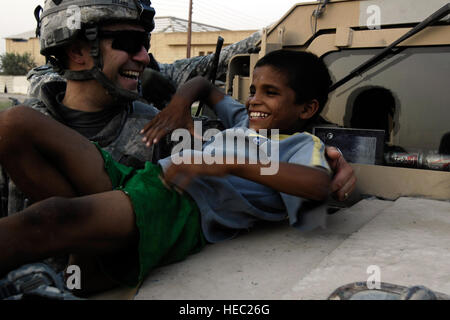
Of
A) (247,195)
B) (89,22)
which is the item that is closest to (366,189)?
(247,195)

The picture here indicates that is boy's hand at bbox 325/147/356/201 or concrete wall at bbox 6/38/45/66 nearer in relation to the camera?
boy's hand at bbox 325/147/356/201

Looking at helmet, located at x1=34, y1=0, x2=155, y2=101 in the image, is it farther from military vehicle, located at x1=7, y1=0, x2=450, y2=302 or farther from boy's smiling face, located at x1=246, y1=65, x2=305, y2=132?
military vehicle, located at x1=7, y1=0, x2=450, y2=302

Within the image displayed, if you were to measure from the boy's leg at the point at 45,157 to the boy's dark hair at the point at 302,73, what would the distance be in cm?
85

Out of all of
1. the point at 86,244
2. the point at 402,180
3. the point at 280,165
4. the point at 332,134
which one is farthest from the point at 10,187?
the point at 402,180

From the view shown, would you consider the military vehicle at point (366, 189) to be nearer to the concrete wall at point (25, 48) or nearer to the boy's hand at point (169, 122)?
the boy's hand at point (169, 122)

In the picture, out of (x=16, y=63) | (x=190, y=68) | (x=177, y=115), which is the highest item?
(x=16, y=63)

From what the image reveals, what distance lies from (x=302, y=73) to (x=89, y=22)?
3.32 feet

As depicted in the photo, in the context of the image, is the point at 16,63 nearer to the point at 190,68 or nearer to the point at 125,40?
the point at 190,68

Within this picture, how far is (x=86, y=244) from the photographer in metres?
1.30

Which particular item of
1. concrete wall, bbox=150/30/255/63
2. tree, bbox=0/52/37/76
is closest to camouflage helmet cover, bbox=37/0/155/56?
concrete wall, bbox=150/30/255/63

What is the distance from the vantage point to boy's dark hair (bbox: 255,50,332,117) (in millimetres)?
1879

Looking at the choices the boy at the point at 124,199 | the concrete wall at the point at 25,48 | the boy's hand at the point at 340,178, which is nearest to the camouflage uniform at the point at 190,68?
the boy's hand at the point at 340,178

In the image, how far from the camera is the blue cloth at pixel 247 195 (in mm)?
1534

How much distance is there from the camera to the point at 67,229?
1.26 m
